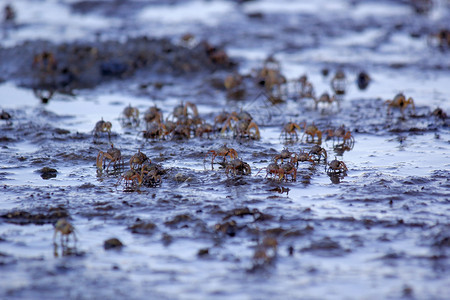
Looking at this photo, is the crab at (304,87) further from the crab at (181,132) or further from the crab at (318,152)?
the crab at (318,152)

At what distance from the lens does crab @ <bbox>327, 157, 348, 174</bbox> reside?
882 centimetres

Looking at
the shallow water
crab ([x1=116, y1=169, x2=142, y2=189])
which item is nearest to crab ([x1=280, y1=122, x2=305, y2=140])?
the shallow water

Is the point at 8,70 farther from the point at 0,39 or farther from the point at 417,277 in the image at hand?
the point at 417,277

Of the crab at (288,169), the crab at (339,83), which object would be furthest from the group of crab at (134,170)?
the crab at (339,83)

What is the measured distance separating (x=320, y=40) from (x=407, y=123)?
357 inches

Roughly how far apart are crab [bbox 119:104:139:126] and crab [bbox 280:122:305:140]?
2.90 meters

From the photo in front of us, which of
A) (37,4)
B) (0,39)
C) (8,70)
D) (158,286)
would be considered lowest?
(158,286)

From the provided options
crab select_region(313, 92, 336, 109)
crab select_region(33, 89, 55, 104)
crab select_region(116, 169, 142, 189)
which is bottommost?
crab select_region(116, 169, 142, 189)

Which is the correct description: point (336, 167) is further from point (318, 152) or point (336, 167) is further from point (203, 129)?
point (203, 129)

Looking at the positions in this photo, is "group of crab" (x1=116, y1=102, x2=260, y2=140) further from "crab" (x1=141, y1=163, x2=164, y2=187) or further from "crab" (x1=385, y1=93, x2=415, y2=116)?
"crab" (x1=385, y1=93, x2=415, y2=116)

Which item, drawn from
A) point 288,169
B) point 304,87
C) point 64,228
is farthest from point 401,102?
point 64,228

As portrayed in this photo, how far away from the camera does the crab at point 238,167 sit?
8.68m

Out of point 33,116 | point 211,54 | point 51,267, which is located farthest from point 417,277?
point 211,54

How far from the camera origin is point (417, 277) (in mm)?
5844
